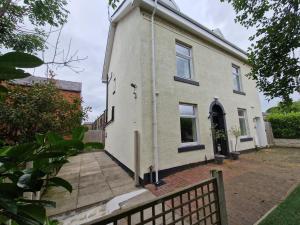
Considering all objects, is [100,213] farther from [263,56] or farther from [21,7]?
[263,56]

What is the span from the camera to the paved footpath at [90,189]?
424 cm

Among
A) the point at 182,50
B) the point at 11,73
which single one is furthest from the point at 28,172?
the point at 182,50

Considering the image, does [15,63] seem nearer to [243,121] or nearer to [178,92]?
[178,92]

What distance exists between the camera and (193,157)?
702cm

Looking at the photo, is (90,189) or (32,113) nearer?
(32,113)

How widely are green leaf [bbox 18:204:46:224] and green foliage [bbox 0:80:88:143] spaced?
3967 mm

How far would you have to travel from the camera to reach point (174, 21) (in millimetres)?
7430

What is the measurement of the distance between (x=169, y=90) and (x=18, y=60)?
6340 millimetres

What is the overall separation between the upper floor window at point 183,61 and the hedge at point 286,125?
445 inches

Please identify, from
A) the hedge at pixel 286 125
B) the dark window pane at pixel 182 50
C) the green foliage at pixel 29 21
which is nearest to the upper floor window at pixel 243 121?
the dark window pane at pixel 182 50

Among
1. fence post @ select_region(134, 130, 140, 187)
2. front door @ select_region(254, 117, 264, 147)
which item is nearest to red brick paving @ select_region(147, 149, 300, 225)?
fence post @ select_region(134, 130, 140, 187)

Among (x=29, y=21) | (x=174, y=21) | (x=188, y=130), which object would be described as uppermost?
(x=174, y=21)

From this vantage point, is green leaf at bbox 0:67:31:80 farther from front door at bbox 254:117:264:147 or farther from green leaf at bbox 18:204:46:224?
Result: front door at bbox 254:117:264:147

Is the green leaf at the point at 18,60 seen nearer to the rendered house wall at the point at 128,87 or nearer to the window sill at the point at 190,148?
the rendered house wall at the point at 128,87
